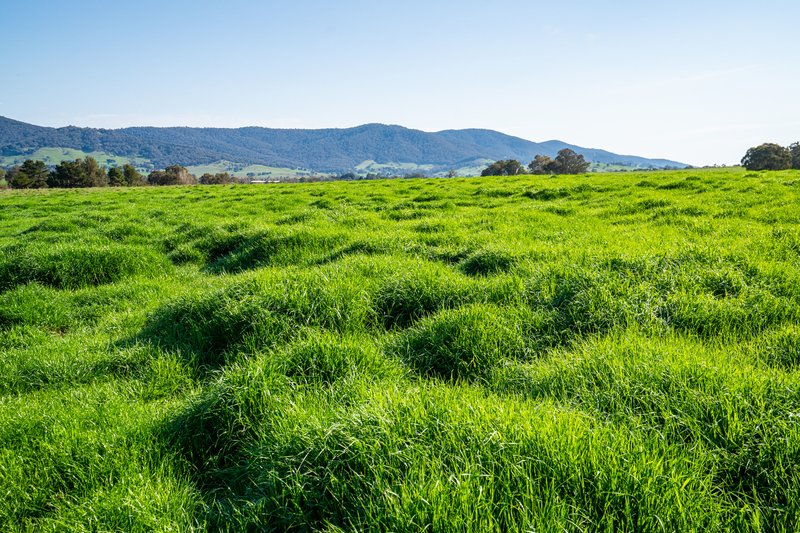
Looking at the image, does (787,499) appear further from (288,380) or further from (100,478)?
(100,478)

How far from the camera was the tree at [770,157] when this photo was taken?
68000 mm

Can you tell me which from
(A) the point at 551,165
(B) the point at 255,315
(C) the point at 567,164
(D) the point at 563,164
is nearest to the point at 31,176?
(A) the point at 551,165

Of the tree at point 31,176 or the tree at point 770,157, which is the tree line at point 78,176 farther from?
the tree at point 770,157

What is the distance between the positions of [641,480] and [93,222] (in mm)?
16704

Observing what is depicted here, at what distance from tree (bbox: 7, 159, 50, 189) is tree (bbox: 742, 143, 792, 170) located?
451 feet

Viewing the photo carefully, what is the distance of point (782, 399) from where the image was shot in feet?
8.78

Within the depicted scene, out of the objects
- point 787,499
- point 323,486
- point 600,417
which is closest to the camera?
point 787,499

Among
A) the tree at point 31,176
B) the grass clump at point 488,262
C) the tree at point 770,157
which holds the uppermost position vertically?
the tree at point 770,157

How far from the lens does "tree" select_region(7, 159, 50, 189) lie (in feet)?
275

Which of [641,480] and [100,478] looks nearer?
[641,480]

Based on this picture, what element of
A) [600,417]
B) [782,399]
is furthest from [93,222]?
[782,399]

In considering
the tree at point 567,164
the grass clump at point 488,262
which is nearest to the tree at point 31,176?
the grass clump at point 488,262

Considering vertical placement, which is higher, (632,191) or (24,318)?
(632,191)

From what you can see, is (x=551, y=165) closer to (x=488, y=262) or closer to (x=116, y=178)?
(x=488, y=262)
